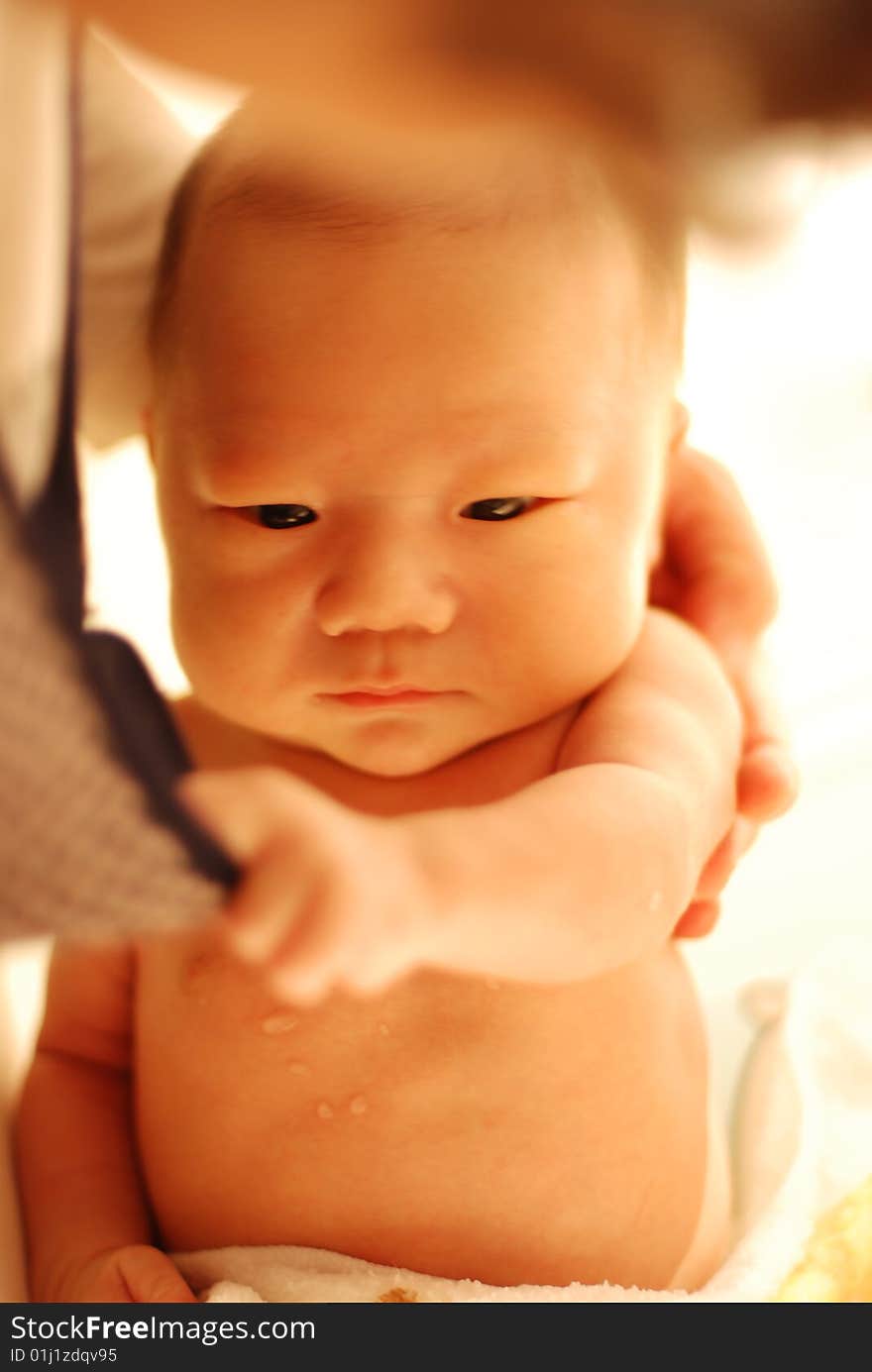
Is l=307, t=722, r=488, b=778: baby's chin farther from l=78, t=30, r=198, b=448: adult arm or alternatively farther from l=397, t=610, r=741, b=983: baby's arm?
l=78, t=30, r=198, b=448: adult arm

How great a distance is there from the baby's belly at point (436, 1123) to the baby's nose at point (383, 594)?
0.17m

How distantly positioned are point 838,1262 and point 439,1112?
9.0 inches

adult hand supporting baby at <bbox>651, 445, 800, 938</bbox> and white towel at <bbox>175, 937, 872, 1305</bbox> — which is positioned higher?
adult hand supporting baby at <bbox>651, 445, 800, 938</bbox>

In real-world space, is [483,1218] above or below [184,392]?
below

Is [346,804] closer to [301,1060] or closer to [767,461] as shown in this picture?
[301,1060]

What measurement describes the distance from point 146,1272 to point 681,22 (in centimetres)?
57

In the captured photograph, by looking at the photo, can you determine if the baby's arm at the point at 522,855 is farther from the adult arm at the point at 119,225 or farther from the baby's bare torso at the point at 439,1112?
the adult arm at the point at 119,225

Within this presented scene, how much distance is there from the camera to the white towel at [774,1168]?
61cm

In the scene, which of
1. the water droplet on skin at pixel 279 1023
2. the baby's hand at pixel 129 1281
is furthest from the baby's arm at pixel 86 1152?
the water droplet on skin at pixel 279 1023

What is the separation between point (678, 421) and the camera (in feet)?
2.21

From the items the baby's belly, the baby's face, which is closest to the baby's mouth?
the baby's face

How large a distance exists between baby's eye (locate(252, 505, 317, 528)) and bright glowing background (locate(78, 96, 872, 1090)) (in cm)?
17

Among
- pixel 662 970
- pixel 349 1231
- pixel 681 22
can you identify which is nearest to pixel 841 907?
pixel 662 970

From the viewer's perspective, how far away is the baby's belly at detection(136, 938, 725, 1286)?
62 cm
